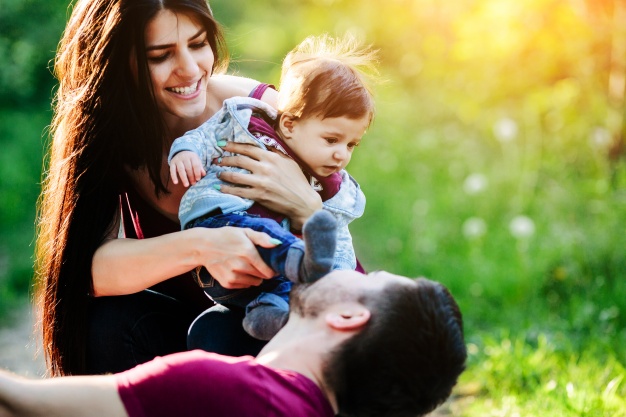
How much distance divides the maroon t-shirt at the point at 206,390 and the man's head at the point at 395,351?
138mm

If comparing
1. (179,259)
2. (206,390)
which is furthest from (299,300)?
(179,259)

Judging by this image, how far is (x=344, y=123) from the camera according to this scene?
2.52 metres

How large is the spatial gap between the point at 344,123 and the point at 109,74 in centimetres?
74

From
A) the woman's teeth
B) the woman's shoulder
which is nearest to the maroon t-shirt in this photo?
the woman's teeth

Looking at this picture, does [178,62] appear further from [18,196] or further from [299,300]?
[18,196]

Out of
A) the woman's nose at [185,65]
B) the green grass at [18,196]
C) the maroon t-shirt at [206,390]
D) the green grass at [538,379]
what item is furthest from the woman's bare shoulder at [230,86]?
the green grass at [18,196]

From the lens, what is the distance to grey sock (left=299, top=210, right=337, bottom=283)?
1997 mm

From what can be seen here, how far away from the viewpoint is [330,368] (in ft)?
5.90

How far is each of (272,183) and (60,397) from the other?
1063mm

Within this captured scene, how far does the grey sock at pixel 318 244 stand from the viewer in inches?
78.6

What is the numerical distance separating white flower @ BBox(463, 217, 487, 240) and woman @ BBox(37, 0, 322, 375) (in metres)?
2.49

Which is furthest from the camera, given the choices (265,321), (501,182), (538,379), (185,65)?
(501,182)

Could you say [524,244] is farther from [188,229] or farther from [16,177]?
[16,177]

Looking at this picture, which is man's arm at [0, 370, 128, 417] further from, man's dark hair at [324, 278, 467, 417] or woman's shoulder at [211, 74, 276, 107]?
woman's shoulder at [211, 74, 276, 107]
